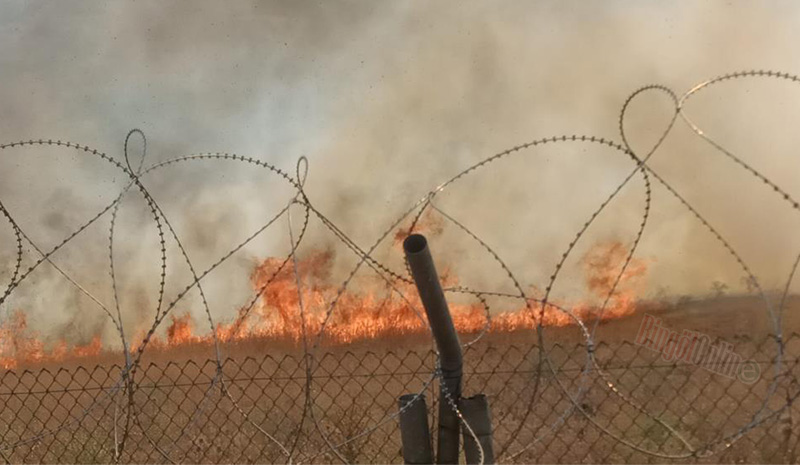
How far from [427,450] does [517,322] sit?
6.46 meters

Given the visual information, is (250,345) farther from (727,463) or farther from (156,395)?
(727,463)

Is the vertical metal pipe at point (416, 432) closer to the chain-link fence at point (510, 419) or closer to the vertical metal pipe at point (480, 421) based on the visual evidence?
the vertical metal pipe at point (480, 421)

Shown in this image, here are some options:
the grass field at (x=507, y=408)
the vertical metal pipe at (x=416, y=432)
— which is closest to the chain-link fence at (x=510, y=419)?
the grass field at (x=507, y=408)

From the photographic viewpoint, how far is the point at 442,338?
406 cm

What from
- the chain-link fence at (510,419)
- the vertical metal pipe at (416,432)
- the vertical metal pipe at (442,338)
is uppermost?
the chain-link fence at (510,419)

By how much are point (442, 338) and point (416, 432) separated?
486 mm

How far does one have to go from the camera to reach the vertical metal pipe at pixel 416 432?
426 cm

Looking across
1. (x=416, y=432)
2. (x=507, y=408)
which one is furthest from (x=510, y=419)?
(x=416, y=432)

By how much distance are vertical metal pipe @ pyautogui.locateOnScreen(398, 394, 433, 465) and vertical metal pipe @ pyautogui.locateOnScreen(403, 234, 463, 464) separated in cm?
6

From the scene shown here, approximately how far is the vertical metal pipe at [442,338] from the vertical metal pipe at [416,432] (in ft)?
0.18

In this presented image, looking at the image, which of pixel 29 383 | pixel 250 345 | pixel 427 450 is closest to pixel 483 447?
pixel 427 450

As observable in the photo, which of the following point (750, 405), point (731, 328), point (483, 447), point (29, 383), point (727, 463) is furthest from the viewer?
point (29, 383)

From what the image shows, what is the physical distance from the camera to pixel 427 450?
14.0 feet

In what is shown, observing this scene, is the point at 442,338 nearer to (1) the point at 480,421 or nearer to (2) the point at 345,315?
(1) the point at 480,421
